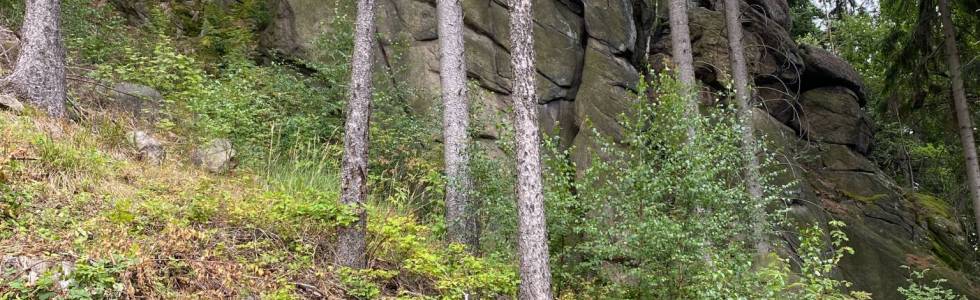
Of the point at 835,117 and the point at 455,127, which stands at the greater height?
the point at 835,117

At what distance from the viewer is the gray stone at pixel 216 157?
8.11 metres

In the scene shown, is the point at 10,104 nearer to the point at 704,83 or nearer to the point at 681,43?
the point at 681,43

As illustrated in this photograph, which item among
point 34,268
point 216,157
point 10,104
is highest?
point 10,104

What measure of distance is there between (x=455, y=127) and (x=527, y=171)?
2.86 metres

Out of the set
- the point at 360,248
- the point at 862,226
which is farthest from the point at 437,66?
the point at 862,226

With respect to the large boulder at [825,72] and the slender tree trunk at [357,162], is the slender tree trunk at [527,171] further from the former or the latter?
the large boulder at [825,72]

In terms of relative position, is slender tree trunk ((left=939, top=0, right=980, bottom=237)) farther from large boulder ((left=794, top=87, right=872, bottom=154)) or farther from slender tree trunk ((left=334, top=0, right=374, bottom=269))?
slender tree trunk ((left=334, top=0, right=374, bottom=269))

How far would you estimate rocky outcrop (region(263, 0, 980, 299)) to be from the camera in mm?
12664

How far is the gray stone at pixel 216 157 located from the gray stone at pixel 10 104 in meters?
1.82

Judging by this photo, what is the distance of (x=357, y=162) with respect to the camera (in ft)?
21.0

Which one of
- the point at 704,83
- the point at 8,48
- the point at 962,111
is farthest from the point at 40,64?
the point at 962,111

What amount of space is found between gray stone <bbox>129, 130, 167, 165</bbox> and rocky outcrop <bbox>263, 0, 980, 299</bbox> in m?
3.84

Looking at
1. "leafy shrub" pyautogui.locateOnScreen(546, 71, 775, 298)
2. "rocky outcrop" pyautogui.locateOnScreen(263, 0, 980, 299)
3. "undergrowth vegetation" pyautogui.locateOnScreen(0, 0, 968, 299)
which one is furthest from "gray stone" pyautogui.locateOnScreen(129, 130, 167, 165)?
"leafy shrub" pyautogui.locateOnScreen(546, 71, 775, 298)

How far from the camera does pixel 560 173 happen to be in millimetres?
7156
